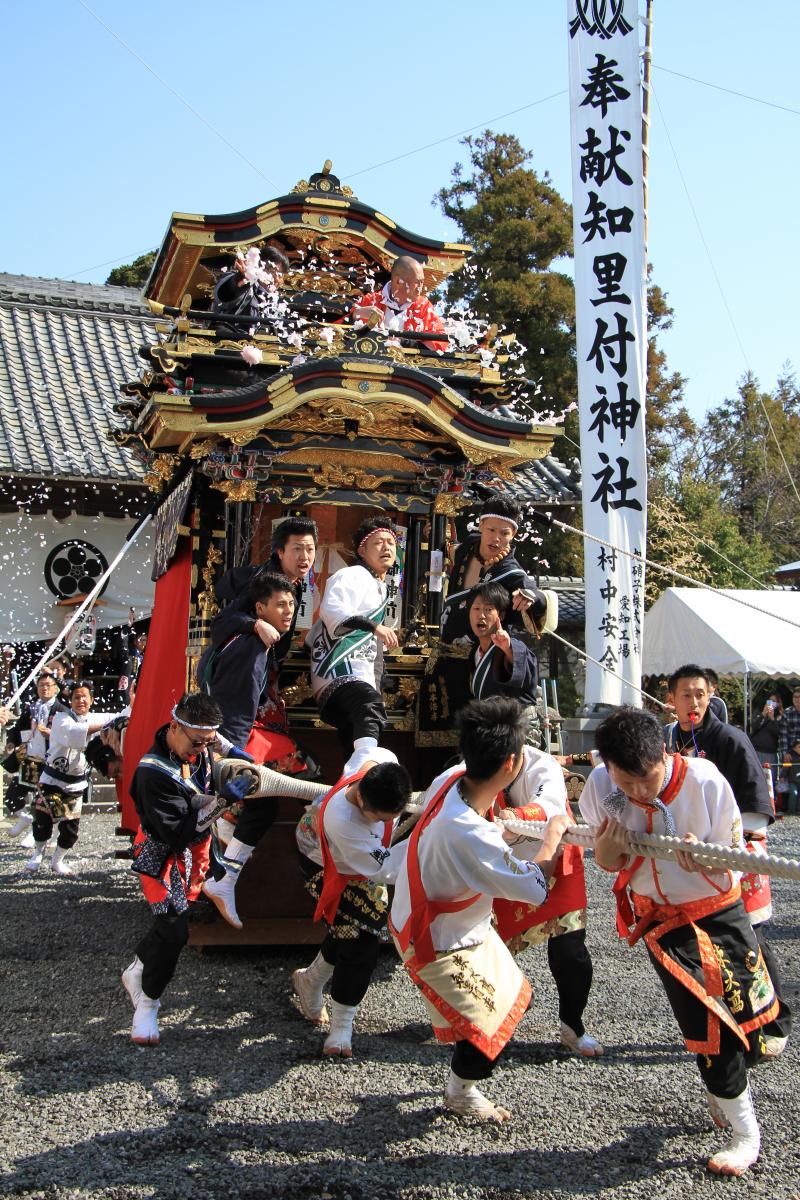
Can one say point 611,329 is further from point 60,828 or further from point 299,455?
point 60,828

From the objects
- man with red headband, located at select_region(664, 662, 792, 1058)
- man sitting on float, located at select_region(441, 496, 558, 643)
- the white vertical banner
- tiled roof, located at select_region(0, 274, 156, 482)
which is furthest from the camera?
tiled roof, located at select_region(0, 274, 156, 482)

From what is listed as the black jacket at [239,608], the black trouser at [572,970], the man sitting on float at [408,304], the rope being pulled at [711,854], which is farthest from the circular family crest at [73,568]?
the rope being pulled at [711,854]

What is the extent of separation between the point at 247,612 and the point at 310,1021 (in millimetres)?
1913

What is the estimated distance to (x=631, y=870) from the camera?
3.38m

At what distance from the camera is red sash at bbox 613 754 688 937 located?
331 cm

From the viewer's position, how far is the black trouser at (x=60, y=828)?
25.6 feet

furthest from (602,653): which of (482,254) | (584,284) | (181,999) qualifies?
(482,254)

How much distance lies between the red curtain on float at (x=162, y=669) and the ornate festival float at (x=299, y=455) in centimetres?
2

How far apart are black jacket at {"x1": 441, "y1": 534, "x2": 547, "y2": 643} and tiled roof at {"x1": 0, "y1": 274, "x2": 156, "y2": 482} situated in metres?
7.60

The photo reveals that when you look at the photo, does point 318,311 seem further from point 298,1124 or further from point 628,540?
point 298,1124

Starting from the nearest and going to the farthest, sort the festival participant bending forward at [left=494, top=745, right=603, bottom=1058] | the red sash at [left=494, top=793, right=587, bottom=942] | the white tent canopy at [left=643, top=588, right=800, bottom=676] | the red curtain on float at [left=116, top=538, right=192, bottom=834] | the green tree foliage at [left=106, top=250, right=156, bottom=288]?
the festival participant bending forward at [left=494, top=745, right=603, bottom=1058]
the red sash at [left=494, top=793, right=587, bottom=942]
the red curtain on float at [left=116, top=538, right=192, bottom=834]
the white tent canopy at [left=643, top=588, right=800, bottom=676]
the green tree foliage at [left=106, top=250, right=156, bottom=288]

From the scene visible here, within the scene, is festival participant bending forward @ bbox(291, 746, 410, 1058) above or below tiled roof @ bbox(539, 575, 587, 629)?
below

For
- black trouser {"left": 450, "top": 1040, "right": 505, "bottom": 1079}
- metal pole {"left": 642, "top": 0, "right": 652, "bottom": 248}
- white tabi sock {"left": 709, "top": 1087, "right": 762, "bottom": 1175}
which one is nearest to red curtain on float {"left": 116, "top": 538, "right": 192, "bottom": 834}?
black trouser {"left": 450, "top": 1040, "right": 505, "bottom": 1079}

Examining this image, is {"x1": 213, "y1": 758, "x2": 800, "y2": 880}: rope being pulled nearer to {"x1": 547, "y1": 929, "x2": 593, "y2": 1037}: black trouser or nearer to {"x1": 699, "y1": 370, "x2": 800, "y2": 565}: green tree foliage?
{"x1": 547, "y1": 929, "x2": 593, "y2": 1037}: black trouser
